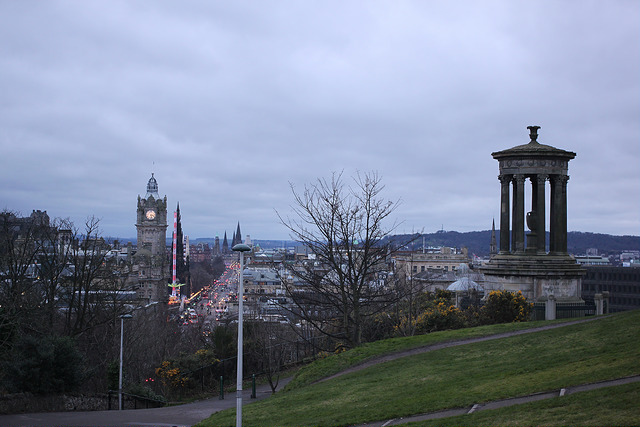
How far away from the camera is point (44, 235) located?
3684 centimetres

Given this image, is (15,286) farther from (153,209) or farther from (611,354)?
(153,209)

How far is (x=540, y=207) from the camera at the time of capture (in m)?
30.4

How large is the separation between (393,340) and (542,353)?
752 centimetres

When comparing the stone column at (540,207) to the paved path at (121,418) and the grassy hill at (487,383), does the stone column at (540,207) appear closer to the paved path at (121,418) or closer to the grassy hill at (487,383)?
the grassy hill at (487,383)

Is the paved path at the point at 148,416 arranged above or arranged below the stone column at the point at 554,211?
below

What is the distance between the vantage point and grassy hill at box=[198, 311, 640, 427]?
32.9 feet

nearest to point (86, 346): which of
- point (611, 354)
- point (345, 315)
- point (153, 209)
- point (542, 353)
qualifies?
point (345, 315)

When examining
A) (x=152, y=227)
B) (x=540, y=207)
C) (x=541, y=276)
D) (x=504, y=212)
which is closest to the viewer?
(x=541, y=276)

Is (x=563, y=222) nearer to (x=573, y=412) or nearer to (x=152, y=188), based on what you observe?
(x=573, y=412)

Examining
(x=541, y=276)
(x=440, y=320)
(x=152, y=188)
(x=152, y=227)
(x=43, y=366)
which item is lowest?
(x=43, y=366)

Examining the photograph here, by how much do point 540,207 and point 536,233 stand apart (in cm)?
140

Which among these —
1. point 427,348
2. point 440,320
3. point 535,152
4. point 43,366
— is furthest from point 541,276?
point 43,366

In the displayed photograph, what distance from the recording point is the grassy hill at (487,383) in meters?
10.0

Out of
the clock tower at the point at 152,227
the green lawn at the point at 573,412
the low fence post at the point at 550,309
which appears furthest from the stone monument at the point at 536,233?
the clock tower at the point at 152,227
